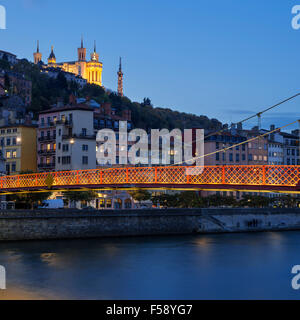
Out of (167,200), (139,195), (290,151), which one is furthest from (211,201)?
(290,151)

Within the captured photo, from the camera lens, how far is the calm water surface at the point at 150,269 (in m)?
31.8

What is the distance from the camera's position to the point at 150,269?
38250 millimetres

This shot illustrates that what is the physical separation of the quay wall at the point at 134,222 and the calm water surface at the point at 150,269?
1523mm

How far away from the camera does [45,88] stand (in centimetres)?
15050

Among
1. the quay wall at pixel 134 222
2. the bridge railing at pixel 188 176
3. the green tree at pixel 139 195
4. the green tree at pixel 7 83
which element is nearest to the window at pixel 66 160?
the green tree at pixel 139 195

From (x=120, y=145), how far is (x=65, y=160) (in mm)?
8826

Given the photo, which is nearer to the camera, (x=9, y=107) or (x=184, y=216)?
(x=184, y=216)

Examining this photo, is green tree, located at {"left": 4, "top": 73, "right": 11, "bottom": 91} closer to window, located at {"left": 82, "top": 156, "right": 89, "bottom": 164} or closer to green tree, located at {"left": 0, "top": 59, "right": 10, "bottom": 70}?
green tree, located at {"left": 0, "top": 59, "right": 10, "bottom": 70}

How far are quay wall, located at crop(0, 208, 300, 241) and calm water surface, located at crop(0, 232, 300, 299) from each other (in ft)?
5.00

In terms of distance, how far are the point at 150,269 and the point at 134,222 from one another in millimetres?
16983

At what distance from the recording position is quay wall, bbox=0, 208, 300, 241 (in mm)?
48906

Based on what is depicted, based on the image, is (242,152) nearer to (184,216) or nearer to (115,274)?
(184,216)

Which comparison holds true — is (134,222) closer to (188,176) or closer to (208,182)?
(188,176)
